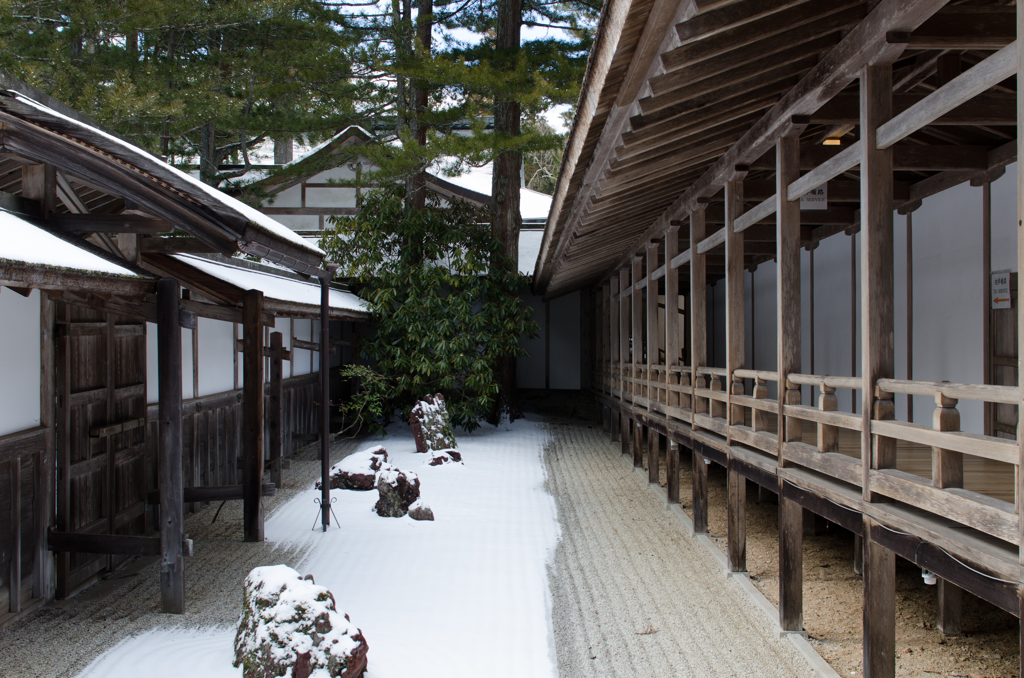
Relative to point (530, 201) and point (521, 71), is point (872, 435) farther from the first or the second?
point (530, 201)

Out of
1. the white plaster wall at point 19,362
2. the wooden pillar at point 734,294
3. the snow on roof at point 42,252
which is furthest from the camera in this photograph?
the wooden pillar at point 734,294

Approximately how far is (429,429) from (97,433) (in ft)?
17.9

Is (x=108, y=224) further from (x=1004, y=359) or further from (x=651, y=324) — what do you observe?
(x=651, y=324)

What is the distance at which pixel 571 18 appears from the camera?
14672 mm

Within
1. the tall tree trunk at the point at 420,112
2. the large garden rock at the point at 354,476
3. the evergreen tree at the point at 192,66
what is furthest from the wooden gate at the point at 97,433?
the tall tree trunk at the point at 420,112

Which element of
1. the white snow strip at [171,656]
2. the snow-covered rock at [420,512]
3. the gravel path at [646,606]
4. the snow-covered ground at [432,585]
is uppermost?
→ the snow-covered rock at [420,512]

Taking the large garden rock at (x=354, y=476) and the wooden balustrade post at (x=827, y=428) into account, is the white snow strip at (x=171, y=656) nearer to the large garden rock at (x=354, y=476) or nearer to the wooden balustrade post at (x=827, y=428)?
the wooden balustrade post at (x=827, y=428)

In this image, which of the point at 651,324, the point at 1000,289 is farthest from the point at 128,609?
the point at 651,324

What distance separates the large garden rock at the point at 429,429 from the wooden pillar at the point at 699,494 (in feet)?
15.0

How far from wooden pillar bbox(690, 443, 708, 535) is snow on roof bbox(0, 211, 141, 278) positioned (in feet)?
15.4

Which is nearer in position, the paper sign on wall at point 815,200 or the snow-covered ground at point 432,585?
the snow-covered ground at point 432,585

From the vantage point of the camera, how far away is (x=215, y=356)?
25.6 feet

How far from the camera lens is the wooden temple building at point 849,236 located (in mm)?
2920

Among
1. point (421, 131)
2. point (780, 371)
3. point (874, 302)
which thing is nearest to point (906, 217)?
point (780, 371)
